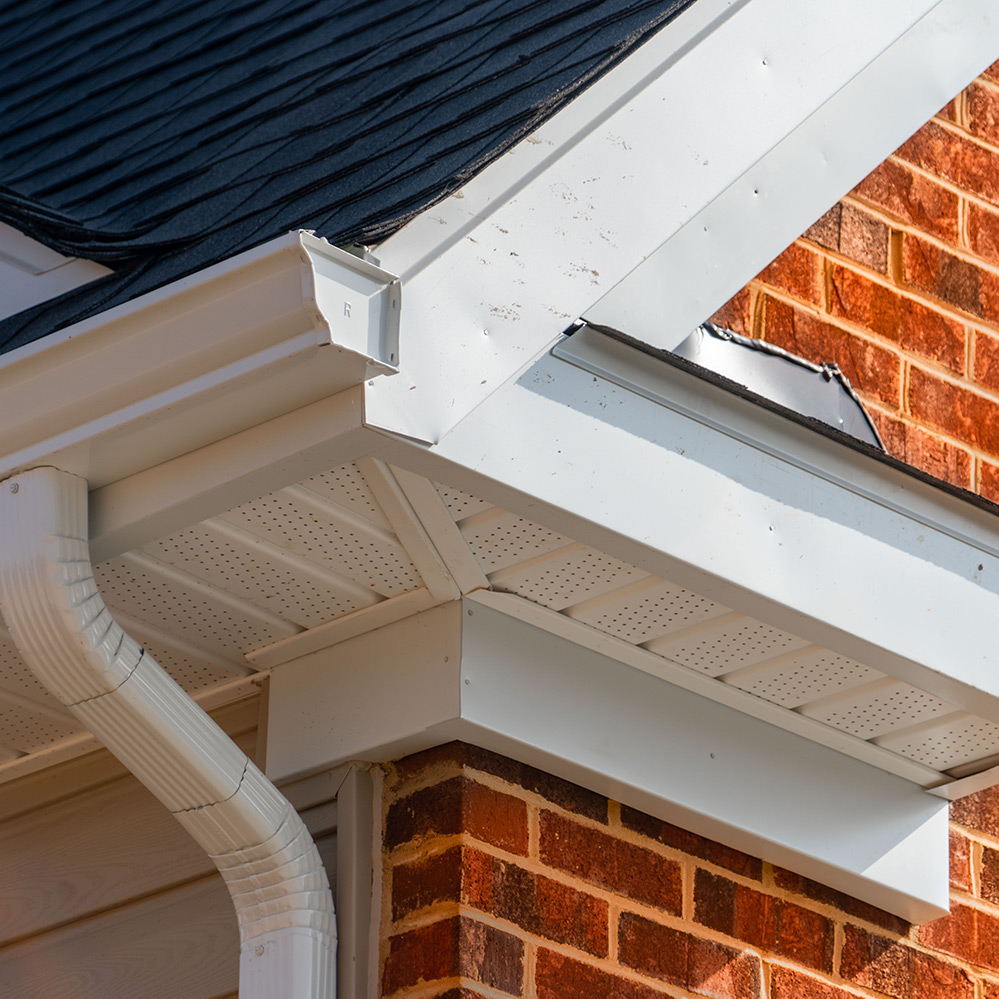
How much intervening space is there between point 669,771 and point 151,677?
877 millimetres

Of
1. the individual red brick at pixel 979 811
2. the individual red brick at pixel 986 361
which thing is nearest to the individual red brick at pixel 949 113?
the individual red brick at pixel 986 361

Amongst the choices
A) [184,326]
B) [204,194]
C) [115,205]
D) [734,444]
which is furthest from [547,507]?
[115,205]

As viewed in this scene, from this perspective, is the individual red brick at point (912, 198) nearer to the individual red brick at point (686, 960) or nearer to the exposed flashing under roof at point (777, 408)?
the exposed flashing under roof at point (777, 408)

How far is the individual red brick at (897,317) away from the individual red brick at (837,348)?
0.18ft

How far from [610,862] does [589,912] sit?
10cm

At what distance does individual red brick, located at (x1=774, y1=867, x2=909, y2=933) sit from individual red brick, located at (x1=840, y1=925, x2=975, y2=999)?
0.09 feet

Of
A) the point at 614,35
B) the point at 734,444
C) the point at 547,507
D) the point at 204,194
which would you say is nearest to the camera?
the point at 547,507

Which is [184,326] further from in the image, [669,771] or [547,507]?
[669,771]

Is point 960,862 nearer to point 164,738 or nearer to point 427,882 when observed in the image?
point 427,882

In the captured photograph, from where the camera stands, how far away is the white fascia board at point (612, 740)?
8.88 ft

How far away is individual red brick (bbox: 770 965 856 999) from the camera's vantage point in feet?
9.78

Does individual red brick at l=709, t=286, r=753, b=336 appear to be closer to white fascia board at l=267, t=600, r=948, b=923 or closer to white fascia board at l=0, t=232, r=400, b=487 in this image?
white fascia board at l=267, t=600, r=948, b=923

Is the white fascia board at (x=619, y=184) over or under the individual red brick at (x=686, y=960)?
over

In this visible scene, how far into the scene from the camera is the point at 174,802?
2561mm
